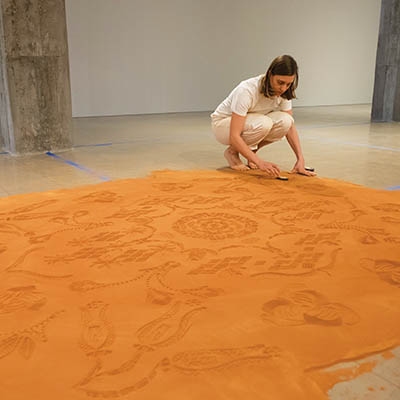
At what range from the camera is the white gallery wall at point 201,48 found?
7.07 m

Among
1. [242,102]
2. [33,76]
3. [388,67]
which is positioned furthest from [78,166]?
[388,67]

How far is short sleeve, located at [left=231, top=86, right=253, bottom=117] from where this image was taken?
299 centimetres

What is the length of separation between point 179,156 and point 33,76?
53.9 inches

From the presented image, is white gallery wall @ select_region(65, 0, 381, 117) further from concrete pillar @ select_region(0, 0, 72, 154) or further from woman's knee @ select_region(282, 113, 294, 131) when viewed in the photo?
woman's knee @ select_region(282, 113, 294, 131)

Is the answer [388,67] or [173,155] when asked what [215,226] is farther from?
[388,67]

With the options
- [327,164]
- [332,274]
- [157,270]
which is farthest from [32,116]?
[332,274]

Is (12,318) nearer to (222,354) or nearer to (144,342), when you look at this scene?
(144,342)

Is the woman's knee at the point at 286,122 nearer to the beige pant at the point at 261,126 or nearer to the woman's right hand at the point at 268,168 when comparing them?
the beige pant at the point at 261,126

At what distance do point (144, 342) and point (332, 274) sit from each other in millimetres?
742

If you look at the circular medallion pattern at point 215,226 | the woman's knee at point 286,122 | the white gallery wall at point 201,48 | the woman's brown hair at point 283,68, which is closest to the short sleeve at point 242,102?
the woman's brown hair at point 283,68

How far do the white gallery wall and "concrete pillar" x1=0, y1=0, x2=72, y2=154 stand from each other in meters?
2.97

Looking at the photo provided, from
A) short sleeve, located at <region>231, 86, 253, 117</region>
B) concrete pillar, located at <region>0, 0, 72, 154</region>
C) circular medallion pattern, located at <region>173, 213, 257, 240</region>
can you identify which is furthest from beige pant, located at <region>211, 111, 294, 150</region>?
concrete pillar, located at <region>0, 0, 72, 154</region>

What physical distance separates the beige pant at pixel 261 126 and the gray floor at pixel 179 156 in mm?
307

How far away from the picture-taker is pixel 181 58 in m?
7.83
